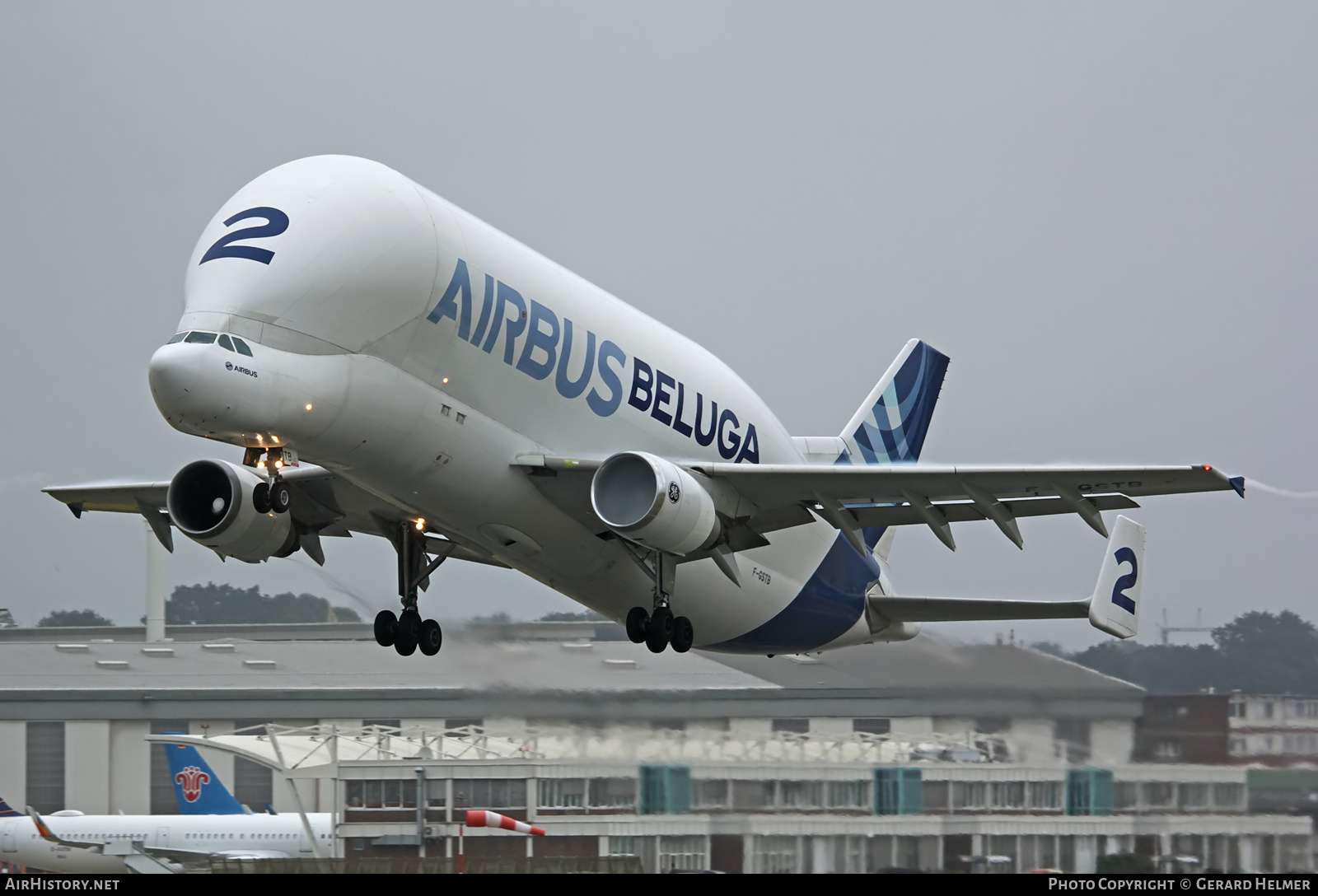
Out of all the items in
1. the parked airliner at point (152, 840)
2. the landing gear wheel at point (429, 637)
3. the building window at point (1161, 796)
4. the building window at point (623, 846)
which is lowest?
the parked airliner at point (152, 840)

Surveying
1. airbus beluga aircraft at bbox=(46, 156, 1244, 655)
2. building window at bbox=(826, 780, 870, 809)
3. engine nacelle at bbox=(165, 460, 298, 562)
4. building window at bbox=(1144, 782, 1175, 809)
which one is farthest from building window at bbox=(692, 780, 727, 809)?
engine nacelle at bbox=(165, 460, 298, 562)

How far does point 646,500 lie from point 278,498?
172 inches

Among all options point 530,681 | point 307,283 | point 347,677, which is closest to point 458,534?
point 307,283

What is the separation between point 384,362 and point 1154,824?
1409 cm

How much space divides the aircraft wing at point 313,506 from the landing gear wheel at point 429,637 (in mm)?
1059

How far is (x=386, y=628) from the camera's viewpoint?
72.1 feet

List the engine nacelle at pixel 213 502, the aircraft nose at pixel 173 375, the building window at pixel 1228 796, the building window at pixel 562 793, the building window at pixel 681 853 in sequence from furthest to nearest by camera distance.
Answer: the building window at pixel 562 793 < the building window at pixel 681 853 < the building window at pixel 1228 796 < the engine nacelle at pixel 213 502 < the aircraft nose at pixel 173 375

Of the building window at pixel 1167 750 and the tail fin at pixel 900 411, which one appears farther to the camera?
the tail fin at pixel 900 411

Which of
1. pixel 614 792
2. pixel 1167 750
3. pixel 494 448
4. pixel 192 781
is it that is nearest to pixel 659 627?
pixel 494 448

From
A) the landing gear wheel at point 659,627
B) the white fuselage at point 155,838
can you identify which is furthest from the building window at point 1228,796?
the white fuselage at point 155,838

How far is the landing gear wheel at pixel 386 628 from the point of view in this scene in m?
21.9

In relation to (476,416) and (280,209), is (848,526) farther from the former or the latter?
(280,209)

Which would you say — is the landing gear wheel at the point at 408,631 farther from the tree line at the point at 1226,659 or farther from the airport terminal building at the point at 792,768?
the tree line at the point at 1226,659

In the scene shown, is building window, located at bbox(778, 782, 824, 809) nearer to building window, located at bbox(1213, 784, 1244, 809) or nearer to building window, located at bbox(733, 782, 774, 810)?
building window, located at bbox(733, 782, 774, 810)
